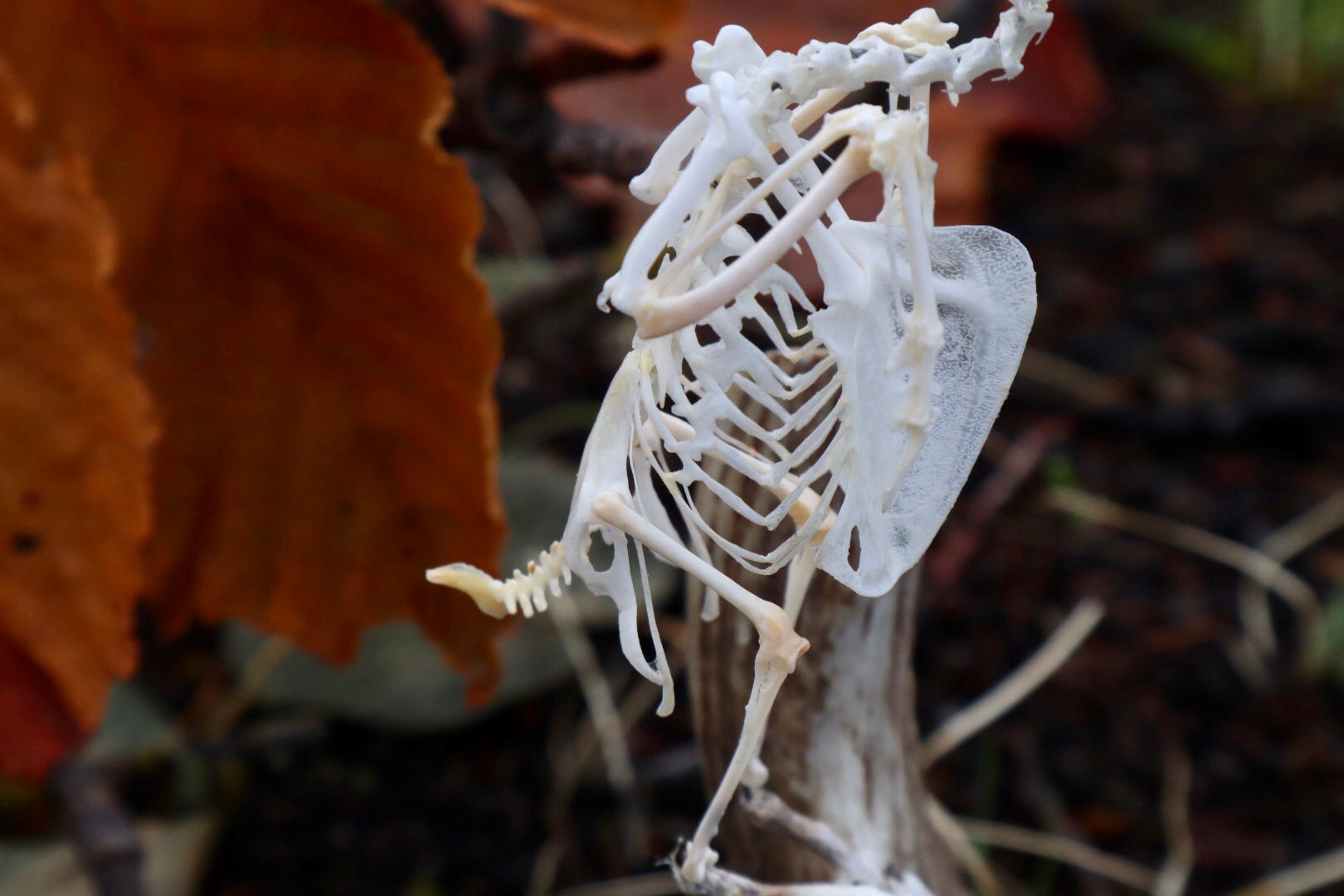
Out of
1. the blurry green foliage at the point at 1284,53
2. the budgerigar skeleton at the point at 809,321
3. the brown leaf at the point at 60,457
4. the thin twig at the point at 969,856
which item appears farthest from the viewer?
the blurry green foliage at the point at 1284,53

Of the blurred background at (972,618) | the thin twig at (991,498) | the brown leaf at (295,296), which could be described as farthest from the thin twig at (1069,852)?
the brown leaf at (295,296)

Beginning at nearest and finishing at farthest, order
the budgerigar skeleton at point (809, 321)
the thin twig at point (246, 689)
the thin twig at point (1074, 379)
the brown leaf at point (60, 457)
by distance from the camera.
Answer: the budgerigar skeleton at point (809, 321) → the brown leaf at point (60, 457) → the thin twig at point (246, 689) → the thin twig at point (1074, 379)

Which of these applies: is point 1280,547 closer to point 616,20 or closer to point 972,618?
point 972,618

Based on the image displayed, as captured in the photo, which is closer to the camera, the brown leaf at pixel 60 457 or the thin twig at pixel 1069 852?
the brown leaf at pixel 60 457

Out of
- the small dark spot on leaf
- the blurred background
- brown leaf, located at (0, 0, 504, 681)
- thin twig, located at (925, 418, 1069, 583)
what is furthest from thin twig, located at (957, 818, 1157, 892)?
the small dark spot on leaf

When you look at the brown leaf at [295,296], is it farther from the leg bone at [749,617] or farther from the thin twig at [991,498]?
the thin twig at [991,498]

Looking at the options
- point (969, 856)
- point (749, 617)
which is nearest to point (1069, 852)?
point (969, 856)

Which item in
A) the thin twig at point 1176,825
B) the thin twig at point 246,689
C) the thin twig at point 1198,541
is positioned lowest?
the thin twig at point 246,689

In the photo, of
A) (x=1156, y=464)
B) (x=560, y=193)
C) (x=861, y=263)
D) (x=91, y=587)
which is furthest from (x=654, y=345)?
(x=560, y=193)

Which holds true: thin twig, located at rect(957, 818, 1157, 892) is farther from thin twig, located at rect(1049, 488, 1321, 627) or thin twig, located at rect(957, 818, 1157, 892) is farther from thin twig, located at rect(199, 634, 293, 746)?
thin twig, located at rect(199, 634, 293, 746)
